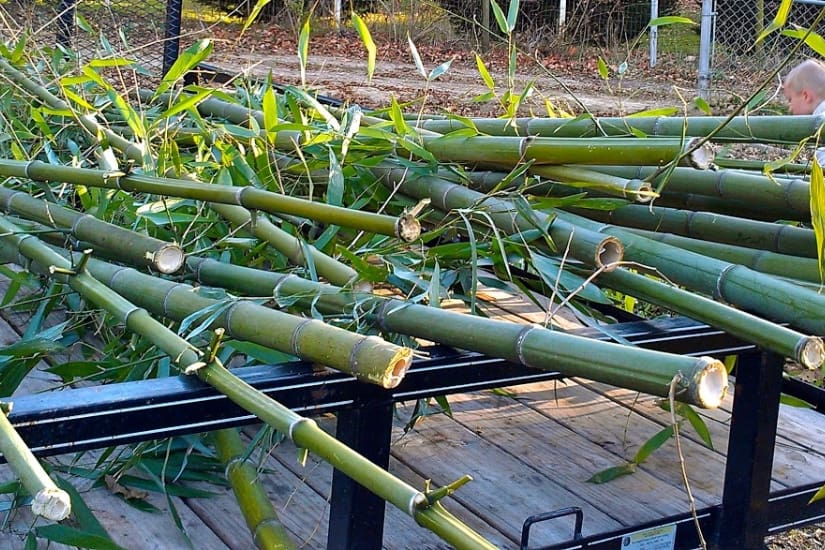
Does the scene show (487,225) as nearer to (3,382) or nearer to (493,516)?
(493,516)

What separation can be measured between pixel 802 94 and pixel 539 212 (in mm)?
2244

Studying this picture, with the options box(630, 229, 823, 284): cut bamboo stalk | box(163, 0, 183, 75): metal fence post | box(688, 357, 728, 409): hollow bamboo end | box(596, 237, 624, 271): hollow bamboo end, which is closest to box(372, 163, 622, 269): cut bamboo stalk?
box(596, 237, 624, 271): hollow bamboo end

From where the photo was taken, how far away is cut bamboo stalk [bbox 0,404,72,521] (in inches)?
25.2

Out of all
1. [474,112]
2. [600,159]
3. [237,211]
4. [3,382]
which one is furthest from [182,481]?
[474,112]

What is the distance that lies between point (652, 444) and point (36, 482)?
51.9 inches

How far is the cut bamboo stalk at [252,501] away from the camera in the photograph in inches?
46.3

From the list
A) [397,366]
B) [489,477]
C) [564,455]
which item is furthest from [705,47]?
[397,366]

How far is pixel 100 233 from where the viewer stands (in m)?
1.43

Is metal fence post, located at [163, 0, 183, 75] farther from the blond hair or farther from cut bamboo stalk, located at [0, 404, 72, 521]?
cut bamboo stalk, located at [0, 404, 72, 521]

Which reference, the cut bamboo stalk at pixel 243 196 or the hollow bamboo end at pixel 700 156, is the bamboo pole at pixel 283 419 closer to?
the cut bamboo stalk at pixel 243 196

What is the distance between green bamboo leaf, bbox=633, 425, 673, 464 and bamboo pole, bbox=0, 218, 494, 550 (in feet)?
3.26

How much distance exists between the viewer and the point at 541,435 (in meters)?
1.98

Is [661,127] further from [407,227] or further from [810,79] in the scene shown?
[810,79]

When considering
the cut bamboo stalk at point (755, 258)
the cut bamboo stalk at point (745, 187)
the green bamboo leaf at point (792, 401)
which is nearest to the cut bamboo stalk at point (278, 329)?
the cut bamboo stalk at point (745, 187)
